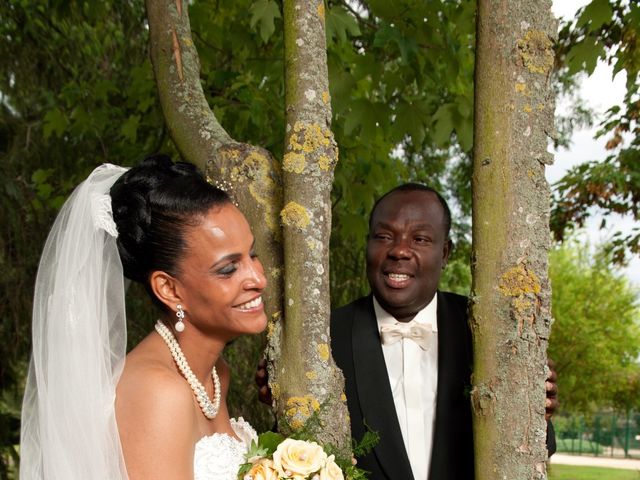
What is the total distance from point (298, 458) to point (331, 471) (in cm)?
10

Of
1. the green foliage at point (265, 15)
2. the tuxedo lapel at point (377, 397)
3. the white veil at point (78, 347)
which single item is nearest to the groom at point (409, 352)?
the tuxedo lapel at point (377, 397)

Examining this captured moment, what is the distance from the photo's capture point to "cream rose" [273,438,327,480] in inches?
88.5

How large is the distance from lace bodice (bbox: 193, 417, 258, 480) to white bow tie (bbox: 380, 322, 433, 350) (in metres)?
0.83

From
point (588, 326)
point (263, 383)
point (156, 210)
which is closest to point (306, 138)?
point (156, 210)

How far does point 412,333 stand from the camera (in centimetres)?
320

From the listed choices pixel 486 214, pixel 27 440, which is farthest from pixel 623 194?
pixel 27 440

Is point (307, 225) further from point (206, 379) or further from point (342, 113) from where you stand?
point (342, 113)

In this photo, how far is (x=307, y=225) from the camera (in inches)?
92.6

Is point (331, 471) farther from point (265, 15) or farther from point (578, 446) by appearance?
point (578, 446)

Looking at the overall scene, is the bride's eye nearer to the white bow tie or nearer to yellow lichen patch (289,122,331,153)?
yellow lichen patch (289,122,331,153)

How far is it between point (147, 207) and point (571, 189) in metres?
8.47

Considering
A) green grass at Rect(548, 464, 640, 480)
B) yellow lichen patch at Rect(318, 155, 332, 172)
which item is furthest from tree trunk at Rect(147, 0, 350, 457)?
green grass at Rect(548, 464, 640, 480)

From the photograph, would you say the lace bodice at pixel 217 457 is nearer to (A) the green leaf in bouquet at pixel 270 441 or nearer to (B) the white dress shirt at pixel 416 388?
(A) the green leaf in bouquet at pixel 270 441

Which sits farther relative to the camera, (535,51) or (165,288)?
(165,288)
